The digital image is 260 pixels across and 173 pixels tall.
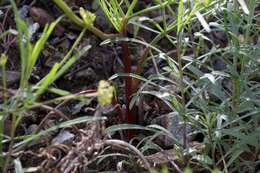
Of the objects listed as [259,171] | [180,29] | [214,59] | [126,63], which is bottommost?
[259,171]

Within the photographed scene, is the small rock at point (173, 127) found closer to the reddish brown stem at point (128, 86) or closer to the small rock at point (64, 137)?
the reddish brown stem at point (128, 86)

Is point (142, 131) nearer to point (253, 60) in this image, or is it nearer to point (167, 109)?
point (167, 109)

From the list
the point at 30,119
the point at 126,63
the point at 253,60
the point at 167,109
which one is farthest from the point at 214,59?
the point at 30,119

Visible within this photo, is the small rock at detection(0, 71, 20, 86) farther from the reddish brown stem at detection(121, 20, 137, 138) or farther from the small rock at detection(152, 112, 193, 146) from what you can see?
the small rock at detection(152, 112, 193, 146)

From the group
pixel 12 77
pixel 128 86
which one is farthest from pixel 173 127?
pixel 12 77

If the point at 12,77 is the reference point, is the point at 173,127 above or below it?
below

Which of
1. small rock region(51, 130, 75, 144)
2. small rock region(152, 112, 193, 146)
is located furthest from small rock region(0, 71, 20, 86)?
small rock region(152, 112, 193, 146)

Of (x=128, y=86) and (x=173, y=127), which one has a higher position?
(x=128, y=86)

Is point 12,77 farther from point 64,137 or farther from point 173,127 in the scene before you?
point 173,127

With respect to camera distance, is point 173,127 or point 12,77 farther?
point 12,77

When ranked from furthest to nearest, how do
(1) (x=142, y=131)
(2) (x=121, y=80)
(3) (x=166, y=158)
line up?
(2) (x=121, y=80) < (1) (x=142, y=131) < (3) (x=166, y=158)

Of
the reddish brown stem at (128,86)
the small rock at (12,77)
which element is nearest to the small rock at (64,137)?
the reddish brown stem at (128,86)
